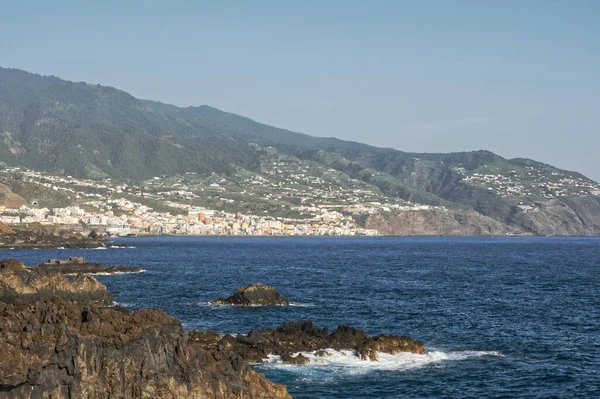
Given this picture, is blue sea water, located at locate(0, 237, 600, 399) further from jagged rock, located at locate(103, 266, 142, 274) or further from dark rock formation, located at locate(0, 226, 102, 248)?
dark rock formation, located at locate(0, 226, 102, 248)

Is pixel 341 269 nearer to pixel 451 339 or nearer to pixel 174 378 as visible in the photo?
pixel 451 339

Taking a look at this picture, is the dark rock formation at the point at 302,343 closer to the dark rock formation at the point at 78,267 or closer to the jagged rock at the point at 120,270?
the dark rock formation at the point at 78,267

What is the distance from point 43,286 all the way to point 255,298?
54.8 feet

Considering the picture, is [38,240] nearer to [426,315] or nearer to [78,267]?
[78,267]

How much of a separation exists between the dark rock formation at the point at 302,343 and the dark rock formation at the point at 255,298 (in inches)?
827

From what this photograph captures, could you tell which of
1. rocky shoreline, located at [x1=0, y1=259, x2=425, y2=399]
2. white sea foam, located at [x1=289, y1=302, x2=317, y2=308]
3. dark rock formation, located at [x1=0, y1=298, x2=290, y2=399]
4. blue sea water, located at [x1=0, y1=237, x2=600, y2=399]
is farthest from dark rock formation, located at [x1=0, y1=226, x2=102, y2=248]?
dark rock formation, located at [x1=0, y1=298, x2=290, y2=399]

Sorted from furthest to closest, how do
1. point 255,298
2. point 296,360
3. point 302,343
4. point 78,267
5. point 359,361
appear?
point 78,267 → point 255,298 → point 302,343 → point 359,361 → point 296,360

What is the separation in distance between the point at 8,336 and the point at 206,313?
102 ft

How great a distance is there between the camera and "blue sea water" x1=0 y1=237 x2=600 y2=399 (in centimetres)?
4034

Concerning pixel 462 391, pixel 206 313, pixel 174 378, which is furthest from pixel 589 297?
pixel 174 378

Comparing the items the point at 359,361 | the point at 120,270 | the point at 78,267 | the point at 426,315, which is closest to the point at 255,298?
the point at 426,315

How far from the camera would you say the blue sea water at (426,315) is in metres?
40.3

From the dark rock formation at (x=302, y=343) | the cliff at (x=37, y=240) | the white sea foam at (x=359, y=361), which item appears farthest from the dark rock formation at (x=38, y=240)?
the white sea foam at (x=359, y=361)

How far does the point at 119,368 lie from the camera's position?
29781 mm
